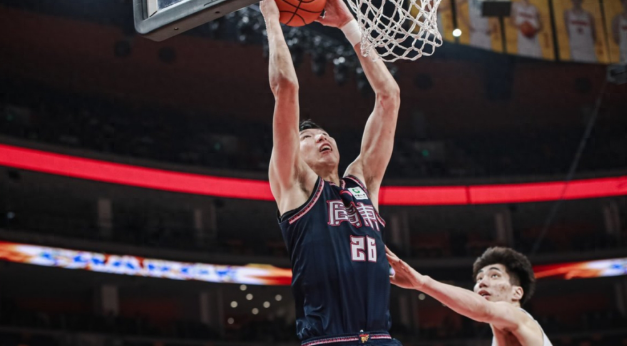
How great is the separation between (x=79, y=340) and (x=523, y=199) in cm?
1382

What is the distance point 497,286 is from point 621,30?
12317 mm

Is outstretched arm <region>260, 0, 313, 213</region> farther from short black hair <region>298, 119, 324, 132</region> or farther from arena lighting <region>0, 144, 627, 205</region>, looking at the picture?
arena lighting <region>0, 144, 627, 205</region>

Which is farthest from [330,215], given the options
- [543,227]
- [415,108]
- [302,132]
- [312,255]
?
[543,227]

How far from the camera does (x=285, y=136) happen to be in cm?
346

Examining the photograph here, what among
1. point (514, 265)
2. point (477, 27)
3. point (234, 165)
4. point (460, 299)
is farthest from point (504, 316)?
point (234, 165)

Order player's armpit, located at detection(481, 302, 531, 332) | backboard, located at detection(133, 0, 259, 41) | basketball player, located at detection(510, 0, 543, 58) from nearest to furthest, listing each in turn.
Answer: backboard, located at detection(133, 0, 259, 41), player's armpit, located at detection(481, 302, 531, 332), basketball player, located at detection(510, 0, 543, 58)

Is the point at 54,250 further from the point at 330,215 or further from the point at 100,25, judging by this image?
the point at 330,215

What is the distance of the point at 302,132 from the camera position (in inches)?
155

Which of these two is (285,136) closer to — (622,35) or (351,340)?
(351,340)

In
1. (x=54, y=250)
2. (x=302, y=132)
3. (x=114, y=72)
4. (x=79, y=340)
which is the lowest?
(x=79, y=340)

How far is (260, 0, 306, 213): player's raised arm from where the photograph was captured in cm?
346

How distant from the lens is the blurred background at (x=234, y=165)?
19875 mm

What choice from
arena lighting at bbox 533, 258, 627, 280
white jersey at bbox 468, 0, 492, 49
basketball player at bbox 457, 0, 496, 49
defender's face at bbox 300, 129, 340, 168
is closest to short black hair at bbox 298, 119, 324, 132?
defender's face at bbox 300, 129, 340, 168

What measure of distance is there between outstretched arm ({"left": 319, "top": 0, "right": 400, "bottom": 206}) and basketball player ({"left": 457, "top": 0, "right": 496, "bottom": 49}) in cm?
1037
